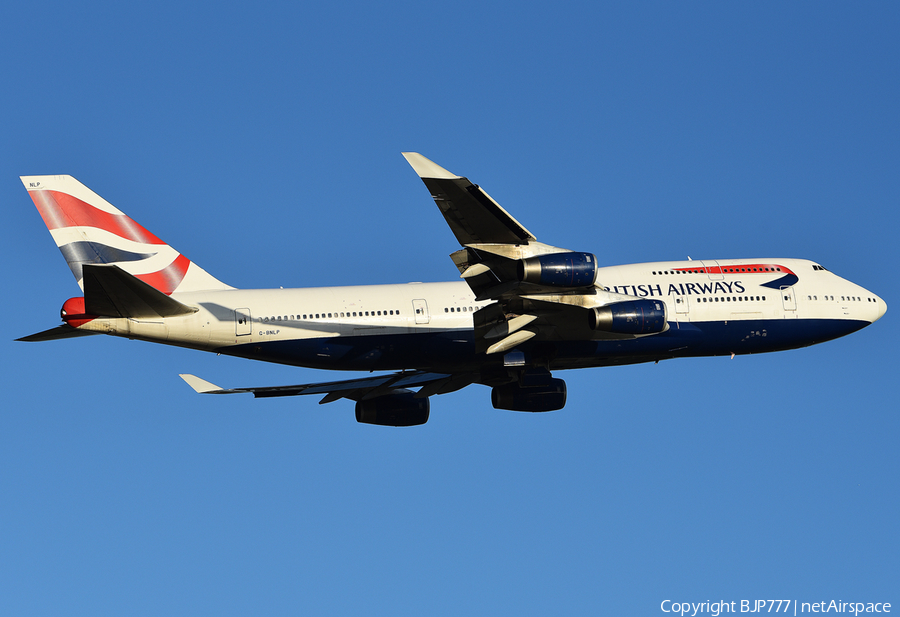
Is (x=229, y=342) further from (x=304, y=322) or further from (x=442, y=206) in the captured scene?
(x=442, y=206)

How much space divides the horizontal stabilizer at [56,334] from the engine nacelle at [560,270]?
13766 mm

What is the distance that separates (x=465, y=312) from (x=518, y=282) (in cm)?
501

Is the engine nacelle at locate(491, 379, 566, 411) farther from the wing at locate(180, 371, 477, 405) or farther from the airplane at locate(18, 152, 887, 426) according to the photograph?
the wing at locate(180, 371, 477, 405)

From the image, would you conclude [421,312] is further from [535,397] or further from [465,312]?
[535,397]

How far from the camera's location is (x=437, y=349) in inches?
1357

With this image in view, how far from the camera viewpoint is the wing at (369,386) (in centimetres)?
3625

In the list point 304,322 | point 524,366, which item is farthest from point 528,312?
point 304,322

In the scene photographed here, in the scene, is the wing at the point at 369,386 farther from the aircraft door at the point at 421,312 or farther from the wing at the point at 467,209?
the wing at the point at 467,209

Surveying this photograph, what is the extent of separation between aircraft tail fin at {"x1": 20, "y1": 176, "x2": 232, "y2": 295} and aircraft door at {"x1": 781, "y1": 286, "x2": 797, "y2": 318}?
20.5 m

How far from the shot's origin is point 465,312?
3481 centimetres

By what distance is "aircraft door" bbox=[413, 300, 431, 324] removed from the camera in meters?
34.4

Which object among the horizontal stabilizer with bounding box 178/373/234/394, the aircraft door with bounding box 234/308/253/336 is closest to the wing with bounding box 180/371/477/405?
the horizontal stabilizer with bounding box 178/373/234/394

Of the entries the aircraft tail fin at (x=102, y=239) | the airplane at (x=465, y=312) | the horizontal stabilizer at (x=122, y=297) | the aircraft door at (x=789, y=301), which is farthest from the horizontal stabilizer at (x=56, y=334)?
the aircraft door at (x=789, y=301)

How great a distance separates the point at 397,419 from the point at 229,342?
869 centimetres
